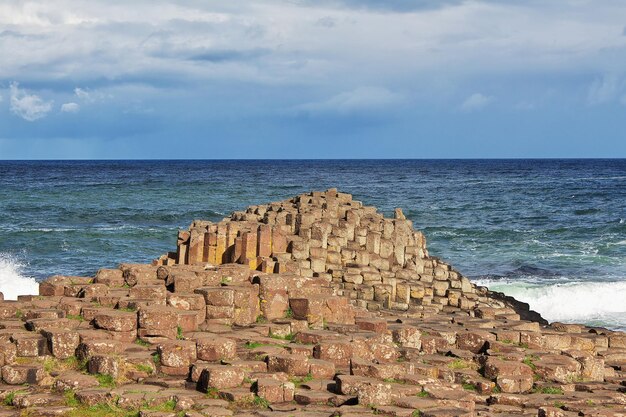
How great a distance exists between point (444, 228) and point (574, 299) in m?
19.8

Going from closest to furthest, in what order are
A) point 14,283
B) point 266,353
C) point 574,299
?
1. point 266,353
2. point 574,299
3. point 14,283

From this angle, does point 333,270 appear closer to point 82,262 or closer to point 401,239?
point 401,239

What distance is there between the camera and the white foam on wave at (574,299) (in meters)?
31.1

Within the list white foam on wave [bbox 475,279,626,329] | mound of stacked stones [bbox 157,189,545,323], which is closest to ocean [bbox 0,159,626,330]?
white foam on wave [bbox 475,279,626,329]

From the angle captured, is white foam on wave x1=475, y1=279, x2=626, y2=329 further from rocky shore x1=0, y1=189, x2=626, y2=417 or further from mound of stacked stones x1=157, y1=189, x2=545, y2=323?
rocky shore x1=0, y1=189, x2=626, y2=417

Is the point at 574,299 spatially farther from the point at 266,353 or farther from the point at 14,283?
the point at 266,353

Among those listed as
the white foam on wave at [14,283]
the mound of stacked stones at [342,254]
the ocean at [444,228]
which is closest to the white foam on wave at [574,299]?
the ocean at [444,228]

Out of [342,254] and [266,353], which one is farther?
[342,254]

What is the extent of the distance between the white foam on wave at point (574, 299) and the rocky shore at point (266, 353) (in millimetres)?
9469

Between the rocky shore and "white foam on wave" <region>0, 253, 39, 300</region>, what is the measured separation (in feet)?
41.9

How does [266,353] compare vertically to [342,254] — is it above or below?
below

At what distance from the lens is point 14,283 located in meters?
33.5

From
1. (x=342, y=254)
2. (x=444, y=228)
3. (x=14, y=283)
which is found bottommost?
(x=14, y=283)

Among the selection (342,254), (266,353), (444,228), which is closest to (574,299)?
(342,254)
